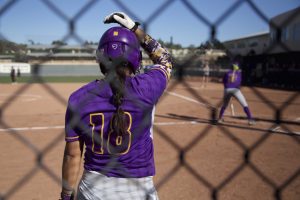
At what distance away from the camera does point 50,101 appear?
14555 mm

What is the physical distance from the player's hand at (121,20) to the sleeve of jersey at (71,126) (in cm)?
78

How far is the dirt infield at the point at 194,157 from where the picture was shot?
437cm

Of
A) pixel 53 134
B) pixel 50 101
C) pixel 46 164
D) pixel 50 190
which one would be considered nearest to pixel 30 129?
pixel 53 134

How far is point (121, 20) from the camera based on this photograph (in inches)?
68.3

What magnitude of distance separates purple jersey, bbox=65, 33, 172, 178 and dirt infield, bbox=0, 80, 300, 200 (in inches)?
6.4

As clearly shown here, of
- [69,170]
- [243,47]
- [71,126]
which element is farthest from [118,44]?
[243,47]

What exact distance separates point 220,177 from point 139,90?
345 centimetres

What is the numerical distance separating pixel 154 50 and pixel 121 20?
0.40 m

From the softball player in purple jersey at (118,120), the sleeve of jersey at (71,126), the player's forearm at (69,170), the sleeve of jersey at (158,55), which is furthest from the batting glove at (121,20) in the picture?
the player's forearm at (69,170)

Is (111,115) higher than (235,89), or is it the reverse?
(235,89)

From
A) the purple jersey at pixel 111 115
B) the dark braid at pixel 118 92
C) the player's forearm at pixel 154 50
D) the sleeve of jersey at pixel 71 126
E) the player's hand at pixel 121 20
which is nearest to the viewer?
the player's hand at pixel 121 20

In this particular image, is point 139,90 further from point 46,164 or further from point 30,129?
point 30,129

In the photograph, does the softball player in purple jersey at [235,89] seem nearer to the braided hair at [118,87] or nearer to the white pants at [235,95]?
the white pants at [235,95]

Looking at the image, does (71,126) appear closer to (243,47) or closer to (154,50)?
(154,50)
